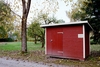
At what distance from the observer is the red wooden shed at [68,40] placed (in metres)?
8.88

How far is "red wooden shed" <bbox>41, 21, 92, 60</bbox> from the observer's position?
8883mm

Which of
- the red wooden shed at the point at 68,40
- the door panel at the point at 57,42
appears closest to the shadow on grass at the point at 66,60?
the red wooden shed at the point at 68,40

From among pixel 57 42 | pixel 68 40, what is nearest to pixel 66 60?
pixel 68 40

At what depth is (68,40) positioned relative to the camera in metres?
9.52

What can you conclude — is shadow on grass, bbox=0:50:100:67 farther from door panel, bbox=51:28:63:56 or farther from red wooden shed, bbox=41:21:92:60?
door panel, bbox=51:28:63:56

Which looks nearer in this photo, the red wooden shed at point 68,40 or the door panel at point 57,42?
the red wooden shed at point 68,40

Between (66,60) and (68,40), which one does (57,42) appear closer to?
(68,40)

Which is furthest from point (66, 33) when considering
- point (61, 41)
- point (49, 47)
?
point (49, 47)

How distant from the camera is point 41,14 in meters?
19.2

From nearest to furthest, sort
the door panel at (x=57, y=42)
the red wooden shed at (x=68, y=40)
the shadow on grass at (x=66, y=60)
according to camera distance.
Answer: the shadow on grass at (x=66, y=60)
the red wooden shed at (x=68, y=40)
the door panel at (x=57, y=42)

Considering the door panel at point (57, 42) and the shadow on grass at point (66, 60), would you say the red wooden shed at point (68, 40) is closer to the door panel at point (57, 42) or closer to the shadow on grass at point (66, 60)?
the door panel at point (57, 42)

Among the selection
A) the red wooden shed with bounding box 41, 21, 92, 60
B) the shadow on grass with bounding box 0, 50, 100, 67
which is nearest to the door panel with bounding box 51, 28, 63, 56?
the red wooden shed with bounding box 41, 21, 92, 60

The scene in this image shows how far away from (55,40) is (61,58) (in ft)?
4.70

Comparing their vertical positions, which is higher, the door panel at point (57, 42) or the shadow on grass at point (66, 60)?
the door panel at point (57, 42)
